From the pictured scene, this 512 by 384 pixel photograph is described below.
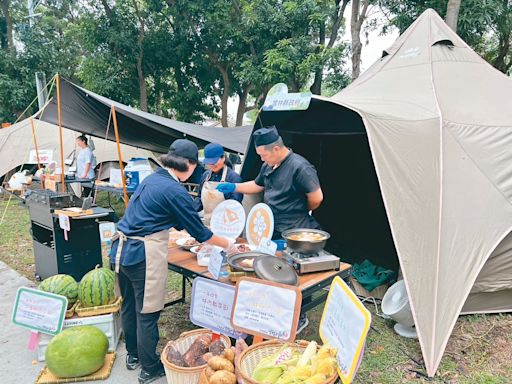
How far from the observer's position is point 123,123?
5855 mm

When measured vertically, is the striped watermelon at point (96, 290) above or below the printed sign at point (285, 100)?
below

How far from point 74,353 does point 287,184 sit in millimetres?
1878

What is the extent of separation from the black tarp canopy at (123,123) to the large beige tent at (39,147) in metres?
2.51

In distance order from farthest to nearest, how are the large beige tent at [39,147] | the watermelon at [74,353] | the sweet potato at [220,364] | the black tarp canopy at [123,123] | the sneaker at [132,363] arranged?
the large beige tent at [39,147]
the black tarp canopy at [123,123]
the sneaker at [132,363]
the watermelon at [74,353]
the sweet potato at [220,364]

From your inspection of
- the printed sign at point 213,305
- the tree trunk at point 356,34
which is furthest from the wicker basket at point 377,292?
the tree trunk at point 356,34

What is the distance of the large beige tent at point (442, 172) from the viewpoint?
282 centimetres

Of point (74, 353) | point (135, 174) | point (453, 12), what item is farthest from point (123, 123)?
point (453, 12)

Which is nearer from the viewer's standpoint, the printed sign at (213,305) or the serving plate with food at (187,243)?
the printed sign at (213,305)

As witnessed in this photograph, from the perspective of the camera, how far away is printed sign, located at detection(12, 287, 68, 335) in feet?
8.95

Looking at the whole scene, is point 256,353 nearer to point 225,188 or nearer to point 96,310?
point 96,310

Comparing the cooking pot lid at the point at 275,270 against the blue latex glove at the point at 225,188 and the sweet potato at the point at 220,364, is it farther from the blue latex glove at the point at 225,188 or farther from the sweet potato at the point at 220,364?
the blue latex glove at the point at 225,188

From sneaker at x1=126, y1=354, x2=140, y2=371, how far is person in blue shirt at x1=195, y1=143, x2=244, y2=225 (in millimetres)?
1273

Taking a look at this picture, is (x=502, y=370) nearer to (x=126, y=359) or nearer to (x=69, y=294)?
(x=126, y=359)

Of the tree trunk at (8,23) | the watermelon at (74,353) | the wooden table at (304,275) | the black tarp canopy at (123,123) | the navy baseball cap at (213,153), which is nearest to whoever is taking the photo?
the wooden table at (304,275)
